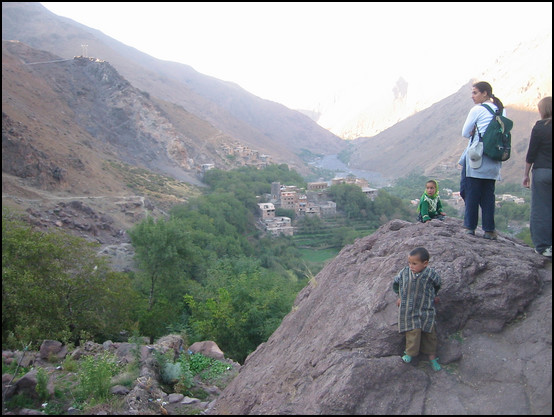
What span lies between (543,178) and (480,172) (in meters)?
0.58

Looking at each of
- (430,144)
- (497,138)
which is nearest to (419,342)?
(497,138)

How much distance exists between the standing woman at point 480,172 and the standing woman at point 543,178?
0.41 meters

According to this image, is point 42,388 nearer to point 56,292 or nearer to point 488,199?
point 56,292

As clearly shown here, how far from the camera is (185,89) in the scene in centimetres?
9006

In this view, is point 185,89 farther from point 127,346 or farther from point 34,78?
point 127,346

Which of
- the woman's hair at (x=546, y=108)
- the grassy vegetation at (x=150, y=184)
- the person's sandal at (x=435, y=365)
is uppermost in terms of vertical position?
the woman's hair at (x=546, y=108)

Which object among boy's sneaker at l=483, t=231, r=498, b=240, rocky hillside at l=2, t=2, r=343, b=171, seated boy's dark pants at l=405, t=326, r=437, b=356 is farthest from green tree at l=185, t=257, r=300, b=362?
rocky hillside at l=2, t=2, r=343, b=171

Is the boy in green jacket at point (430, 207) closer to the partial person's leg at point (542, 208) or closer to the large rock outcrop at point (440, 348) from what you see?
the large rock outcrop at point (440, 348)

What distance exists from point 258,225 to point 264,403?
35.8 meters

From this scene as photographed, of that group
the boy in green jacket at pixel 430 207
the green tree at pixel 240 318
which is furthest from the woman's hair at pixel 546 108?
the green tree at pixel 240 318

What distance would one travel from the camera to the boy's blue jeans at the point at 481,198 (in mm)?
4309

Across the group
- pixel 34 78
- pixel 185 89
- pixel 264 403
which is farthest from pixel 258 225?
pixel 185 89

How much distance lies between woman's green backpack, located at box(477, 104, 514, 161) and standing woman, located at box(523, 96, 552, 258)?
0.90 ft

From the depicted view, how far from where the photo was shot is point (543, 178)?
373cm
